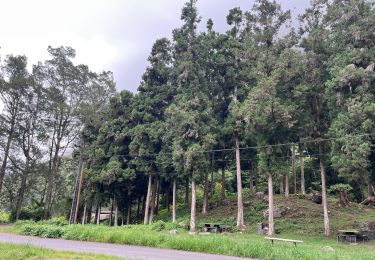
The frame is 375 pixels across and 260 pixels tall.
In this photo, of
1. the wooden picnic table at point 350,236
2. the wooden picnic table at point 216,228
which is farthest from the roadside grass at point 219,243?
the wooden picnic table at point 216,228

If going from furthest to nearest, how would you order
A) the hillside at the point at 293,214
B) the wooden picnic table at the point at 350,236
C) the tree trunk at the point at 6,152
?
the tree trunk at the point at 6,152, the hillside at the point at 293,214, the wooden picnic table at the point at 350,236

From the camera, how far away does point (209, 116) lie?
2494cm

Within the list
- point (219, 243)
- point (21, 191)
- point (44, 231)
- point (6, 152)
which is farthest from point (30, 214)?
point (219, 243)

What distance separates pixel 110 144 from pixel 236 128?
13.1 m

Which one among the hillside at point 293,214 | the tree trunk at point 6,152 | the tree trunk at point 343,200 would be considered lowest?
the hillside at point 293,214

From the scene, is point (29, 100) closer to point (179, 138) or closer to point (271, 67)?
point (179, 138)

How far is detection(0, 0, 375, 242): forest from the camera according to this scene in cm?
1931

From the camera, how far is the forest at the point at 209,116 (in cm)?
1931

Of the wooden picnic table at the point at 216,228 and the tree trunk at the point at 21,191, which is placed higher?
the tree trunk at the point at 21,191

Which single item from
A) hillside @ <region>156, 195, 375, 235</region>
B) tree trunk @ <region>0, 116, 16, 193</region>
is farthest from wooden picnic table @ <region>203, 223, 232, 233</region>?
tree trunk @ <region>0, 116, 16, 193</region>

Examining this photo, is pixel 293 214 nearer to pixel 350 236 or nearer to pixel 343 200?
pixel 343 200

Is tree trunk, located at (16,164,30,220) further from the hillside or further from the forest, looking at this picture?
the hillside

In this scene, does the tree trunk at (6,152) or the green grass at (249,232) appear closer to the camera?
the green grass at (249,232)

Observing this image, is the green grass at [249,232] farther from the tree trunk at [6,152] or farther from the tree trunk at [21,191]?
the tree trunk at [6,152]
